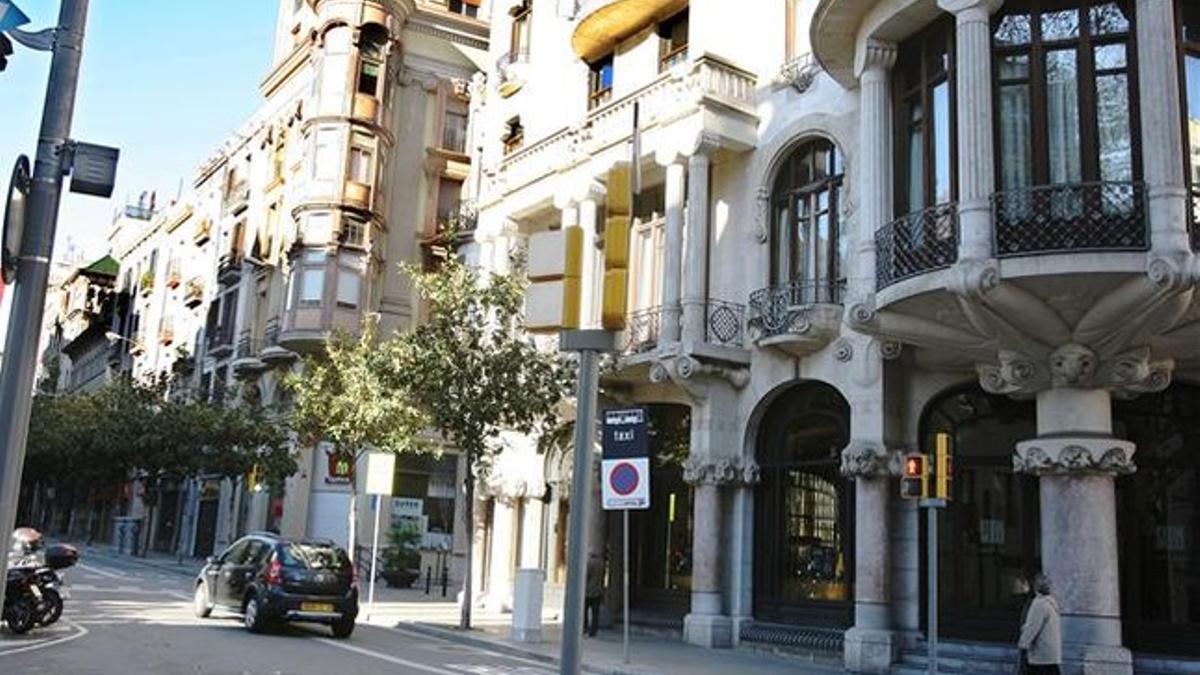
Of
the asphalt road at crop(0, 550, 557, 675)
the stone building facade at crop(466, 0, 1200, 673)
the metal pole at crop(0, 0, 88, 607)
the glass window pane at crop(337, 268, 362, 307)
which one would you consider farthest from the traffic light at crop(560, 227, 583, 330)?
the glass window pane at crop(337, 268, 362, 307)

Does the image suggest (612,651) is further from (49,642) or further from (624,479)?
(49,642)

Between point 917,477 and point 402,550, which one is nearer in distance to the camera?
point 917,477

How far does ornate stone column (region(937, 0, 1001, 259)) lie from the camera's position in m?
14.9

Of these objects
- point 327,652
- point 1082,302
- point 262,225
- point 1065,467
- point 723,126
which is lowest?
point 327,652

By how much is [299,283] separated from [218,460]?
6862 millimetres

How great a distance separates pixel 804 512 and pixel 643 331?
507 centimetres

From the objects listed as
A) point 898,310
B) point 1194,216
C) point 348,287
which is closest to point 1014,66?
point 1194,216

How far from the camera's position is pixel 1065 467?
1539 cm

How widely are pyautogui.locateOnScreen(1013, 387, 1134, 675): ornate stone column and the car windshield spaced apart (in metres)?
10.8

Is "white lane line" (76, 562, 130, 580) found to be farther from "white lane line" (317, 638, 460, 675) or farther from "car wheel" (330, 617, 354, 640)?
"white lane line" (317, 638, 460, 675)

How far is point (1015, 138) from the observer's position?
15555mm

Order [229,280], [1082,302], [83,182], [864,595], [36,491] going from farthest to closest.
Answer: [36,491] → [229,280] → [864,595] → [1082,302] → [83,182]

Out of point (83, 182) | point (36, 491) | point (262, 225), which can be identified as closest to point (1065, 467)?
point (83, 182)

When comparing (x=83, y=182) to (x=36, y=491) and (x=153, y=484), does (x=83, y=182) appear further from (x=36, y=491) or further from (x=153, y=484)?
(x=36, y=491)
